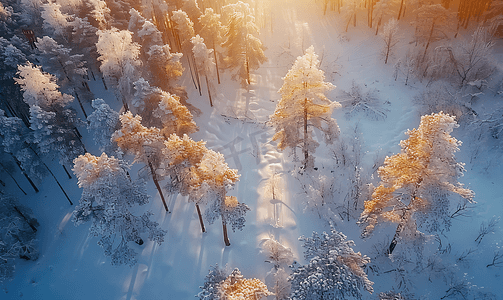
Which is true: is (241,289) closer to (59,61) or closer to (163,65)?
(163,65)

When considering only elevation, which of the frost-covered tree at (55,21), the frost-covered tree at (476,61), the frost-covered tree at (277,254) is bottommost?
the frost-covered tree at (277,254)

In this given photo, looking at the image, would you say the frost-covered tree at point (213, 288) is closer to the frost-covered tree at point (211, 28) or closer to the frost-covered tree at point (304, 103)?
the frost-covered tree at point (304, 103)

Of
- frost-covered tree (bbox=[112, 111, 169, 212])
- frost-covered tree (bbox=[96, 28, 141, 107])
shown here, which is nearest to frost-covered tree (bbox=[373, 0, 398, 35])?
frost-covered tree (bbox=[96, 28, 141, 107])

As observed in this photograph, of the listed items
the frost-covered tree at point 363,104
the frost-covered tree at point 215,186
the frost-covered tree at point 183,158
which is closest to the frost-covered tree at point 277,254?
the frost-covered tree at point 215,186

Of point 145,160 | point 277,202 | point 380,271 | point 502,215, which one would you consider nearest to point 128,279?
point 145,160

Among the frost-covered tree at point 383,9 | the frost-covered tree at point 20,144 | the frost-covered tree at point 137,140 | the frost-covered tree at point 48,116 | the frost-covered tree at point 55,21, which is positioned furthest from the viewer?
the frost-covered tree at point 383,9

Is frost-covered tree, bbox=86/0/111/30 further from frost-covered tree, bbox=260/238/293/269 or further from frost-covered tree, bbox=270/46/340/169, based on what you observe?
frost-covered tree, bbox=260/238/293/269

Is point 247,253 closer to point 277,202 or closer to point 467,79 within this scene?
point 277,202
